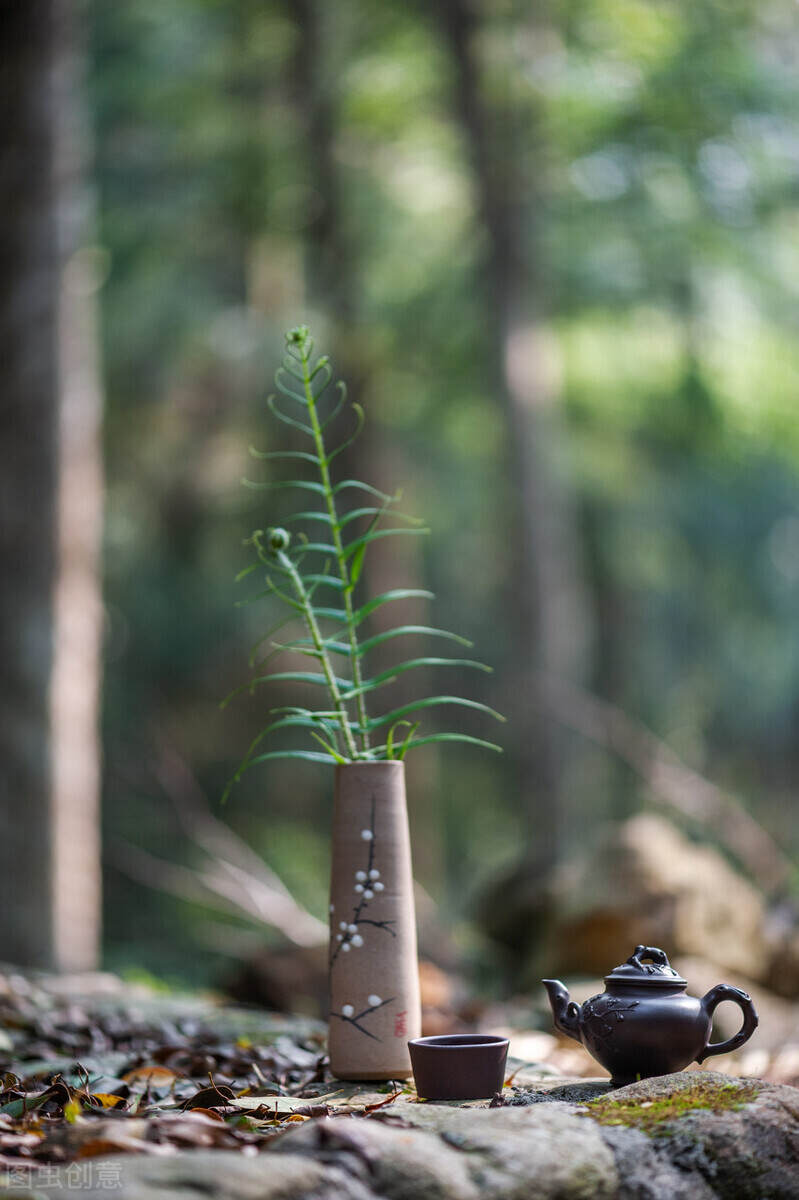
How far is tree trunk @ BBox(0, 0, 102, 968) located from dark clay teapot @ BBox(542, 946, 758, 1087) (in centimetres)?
362

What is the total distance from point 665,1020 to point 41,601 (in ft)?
13.0

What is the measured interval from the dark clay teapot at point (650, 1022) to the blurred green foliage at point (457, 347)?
5.31m

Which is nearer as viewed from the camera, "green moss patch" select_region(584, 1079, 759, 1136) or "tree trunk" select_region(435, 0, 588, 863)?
"green moss patch" select_region(584, 1079, 759, 1136)

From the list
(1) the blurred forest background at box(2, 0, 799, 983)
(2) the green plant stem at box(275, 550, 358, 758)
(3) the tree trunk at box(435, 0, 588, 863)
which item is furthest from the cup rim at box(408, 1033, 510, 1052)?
(3) the tree trunk at box(435, 0, 588, 863)

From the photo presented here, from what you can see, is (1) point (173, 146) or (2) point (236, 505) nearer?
(1) point (173, 146)

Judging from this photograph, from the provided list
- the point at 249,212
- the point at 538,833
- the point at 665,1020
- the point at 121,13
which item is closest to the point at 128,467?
the point at 249,212

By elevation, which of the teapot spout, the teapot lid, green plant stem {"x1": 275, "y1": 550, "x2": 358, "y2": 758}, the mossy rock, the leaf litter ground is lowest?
the leaf litter ground

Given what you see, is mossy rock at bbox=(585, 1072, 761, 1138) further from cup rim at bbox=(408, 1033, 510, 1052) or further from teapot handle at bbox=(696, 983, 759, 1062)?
cup rim at bbox=(408, 1033, 510, 1052)

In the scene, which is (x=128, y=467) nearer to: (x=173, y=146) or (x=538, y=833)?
(x=173, y=146)

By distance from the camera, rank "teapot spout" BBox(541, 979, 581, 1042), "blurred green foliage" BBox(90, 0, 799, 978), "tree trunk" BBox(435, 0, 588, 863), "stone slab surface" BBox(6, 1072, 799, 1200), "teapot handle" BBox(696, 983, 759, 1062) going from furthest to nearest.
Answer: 1. "blurred green foliage" BBox(90, 0, 799, 978)
2. "tree trunk" BBox(435, 0, 588, 863)
3. "teapot spout" BBox(541, 979, 581, 1042)
4. "teapot handle" BBox(696, 983, 759, 1062)
5. "stone slab surface" BBox(6, 1072, 799, 1200)

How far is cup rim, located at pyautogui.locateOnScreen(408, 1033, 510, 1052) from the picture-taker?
81.6 inches

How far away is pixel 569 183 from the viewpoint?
28.7 ft

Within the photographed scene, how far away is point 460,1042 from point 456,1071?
3.8 inches

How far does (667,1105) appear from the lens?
1.84 metres
